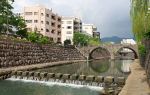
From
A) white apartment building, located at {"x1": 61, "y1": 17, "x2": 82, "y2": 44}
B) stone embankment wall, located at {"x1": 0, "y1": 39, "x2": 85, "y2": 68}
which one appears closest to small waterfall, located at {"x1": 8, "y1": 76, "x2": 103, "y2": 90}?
stone embankment wall, located at {"x1": 0, "y1": 39, "x2": 85, "y2": 68}

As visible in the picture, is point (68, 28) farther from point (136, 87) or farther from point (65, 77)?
point (136, 87)

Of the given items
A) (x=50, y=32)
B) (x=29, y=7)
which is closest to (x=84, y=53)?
(x=50, y=32)

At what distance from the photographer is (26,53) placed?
57.7m

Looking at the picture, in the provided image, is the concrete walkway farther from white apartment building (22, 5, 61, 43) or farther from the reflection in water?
white apartment building (22, 5, 61, 43)

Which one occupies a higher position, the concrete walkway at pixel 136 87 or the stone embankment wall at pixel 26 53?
the stone embankment wall at pixel 26 53

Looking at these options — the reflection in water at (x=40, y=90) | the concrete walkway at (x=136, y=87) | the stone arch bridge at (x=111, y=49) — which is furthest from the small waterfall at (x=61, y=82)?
the stone arch bridge at (x=111, y=49)

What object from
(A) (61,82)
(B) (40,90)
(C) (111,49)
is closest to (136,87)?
(B) (40,90)

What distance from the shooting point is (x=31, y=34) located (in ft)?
286

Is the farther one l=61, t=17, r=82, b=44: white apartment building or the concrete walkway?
l=61, t=17, r=82, b=44: white apartment building

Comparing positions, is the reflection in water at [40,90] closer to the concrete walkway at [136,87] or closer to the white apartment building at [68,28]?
the concrete walkway at [136,87]

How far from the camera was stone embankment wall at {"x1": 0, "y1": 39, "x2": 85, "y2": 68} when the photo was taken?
158ft

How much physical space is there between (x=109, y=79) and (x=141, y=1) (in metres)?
15.0

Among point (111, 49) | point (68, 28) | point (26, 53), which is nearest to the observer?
point (26, 53)

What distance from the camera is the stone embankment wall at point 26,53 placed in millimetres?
48188
